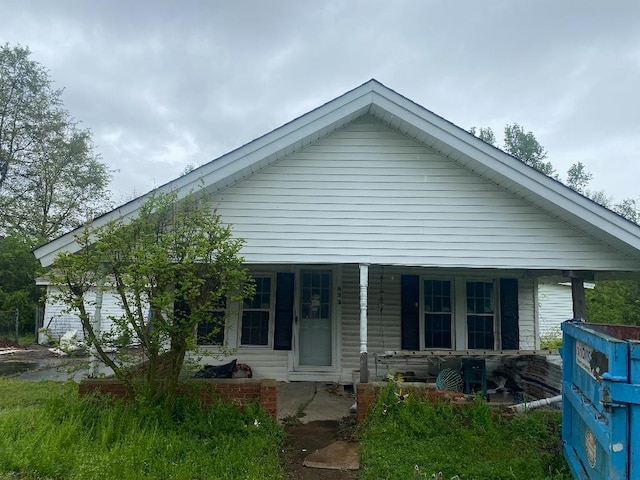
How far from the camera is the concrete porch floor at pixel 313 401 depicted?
660 centimetres

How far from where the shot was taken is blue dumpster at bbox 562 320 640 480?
2676mm

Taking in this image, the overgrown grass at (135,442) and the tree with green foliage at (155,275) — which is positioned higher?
the tree with green foliage at (155,275)

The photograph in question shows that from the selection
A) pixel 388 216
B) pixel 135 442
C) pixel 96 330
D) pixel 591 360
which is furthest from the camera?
pixel 388 216

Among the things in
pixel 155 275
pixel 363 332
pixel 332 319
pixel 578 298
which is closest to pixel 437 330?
pixel 332 319

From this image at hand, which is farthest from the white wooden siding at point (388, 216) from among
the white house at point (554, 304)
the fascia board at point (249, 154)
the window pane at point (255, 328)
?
the white house at point (554, 304)

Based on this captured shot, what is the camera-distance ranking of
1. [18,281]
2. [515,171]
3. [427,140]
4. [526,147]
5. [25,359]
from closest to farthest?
[515,171]
[427,140]
[25,359]
[18,281]
[526,147]

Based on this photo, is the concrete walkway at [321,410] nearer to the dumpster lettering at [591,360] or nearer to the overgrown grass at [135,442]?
the overgrown grass at [135,442]

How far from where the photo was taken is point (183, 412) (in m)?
5.43

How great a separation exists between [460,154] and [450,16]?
27.3ft

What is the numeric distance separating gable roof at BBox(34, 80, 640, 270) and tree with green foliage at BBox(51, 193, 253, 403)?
1099mm

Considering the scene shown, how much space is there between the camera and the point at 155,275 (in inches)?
200

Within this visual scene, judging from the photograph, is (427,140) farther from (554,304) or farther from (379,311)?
(554,304)

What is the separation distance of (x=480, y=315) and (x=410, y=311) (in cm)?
153

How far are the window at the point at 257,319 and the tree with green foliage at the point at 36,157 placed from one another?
21.1m
